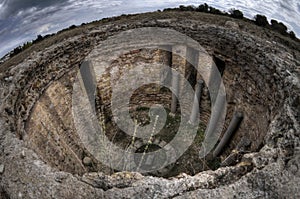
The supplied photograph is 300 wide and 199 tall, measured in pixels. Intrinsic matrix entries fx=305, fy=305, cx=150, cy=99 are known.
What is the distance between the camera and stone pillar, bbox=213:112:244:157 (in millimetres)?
6336

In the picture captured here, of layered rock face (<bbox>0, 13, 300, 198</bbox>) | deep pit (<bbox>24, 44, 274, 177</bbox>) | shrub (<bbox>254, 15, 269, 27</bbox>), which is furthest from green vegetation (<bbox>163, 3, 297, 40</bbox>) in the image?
deep pit (<bbox>24, 44, 274, 177</bbox>)

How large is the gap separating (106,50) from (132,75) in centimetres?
113

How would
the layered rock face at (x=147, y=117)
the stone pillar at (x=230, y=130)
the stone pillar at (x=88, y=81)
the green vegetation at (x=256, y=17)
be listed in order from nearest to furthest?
the layered rock face at (x=147, y=117), the stone pillar at (x=230, y=130), the green vegetation at (x=256, y=17), the stone pillar at (x=88, y=81)

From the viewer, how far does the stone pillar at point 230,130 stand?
20.8ft

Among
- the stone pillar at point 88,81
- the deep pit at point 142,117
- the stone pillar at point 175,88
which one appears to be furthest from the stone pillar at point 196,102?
the stone pillar at point 88,81

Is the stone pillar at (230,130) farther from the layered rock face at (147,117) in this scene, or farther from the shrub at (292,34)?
the shrub at (292,34)

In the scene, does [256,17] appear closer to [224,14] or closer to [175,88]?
[224,14]

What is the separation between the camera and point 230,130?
655 cm

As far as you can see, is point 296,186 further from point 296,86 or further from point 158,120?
point 158,120

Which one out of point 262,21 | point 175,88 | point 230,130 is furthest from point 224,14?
point 230,130

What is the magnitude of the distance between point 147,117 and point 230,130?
2606 millimetres

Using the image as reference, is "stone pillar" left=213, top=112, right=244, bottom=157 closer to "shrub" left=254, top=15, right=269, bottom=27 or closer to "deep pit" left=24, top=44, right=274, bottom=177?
"deep pit" left=24, top=44, right=274, bottom=177

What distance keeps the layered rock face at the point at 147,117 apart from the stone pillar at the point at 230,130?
0.13m

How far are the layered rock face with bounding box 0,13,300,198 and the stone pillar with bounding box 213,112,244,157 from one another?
5.0 inches
